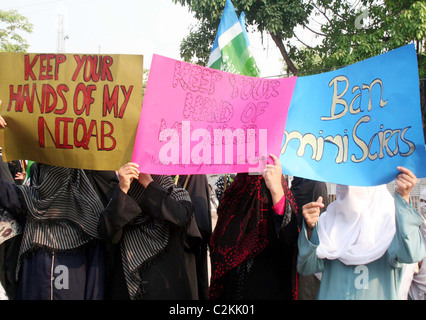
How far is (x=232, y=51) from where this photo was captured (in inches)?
157

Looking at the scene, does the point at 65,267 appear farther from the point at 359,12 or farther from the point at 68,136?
the point at 359,12

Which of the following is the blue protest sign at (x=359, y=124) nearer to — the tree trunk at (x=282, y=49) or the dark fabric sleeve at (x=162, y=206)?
the dark fabric sleeve at (x=162, y=206)

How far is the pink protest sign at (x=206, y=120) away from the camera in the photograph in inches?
83.7

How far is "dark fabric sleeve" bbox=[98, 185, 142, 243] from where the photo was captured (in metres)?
2.06

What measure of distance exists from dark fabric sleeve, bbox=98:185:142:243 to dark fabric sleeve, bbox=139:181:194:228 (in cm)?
8

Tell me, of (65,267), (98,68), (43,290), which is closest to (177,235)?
(65,267)

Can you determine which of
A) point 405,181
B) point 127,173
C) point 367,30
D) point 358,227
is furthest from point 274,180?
point 367,30

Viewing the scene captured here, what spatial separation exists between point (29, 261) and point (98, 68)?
109 centimetres

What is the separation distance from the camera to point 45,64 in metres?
2.14

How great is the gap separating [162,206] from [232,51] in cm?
231

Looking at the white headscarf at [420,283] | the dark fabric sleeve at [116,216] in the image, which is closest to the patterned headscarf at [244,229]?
the dark fabric sleeve at [116,216]

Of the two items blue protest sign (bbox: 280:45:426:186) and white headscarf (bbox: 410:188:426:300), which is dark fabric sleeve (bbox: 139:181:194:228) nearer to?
blue protest sign (bbox: 280:45:426:186)

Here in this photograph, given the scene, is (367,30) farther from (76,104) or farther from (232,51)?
(76,104)

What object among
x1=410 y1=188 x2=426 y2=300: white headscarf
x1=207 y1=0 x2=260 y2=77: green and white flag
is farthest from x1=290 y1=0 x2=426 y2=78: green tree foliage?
x1=410 y1=188 x2=426 y2=300: white headscarf
